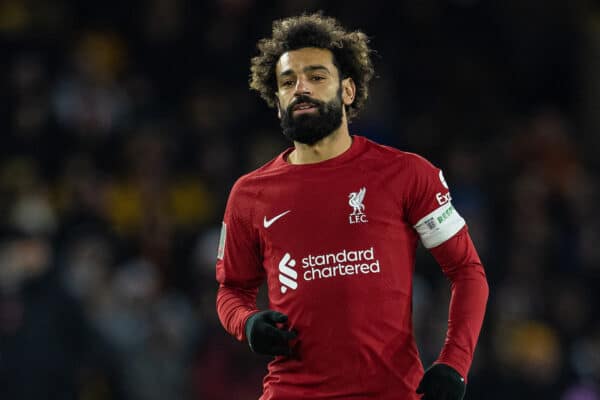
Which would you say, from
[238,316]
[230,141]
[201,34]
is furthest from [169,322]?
[238,316]

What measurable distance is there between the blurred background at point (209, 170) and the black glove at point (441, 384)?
163 inches

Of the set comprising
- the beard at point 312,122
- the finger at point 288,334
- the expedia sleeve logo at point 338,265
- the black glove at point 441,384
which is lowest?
the black glove at point 441,384

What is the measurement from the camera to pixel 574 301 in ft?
28.3

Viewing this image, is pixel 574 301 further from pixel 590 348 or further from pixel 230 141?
pixel 230 141

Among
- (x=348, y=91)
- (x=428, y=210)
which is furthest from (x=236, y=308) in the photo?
(x=348, y=91)

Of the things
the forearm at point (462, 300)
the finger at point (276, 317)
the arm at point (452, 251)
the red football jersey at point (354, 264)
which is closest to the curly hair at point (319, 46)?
the red football jersey at point (354, 264)

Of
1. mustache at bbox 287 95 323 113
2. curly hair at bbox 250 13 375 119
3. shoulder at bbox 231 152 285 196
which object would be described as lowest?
shoulder at bbox 231 152 285 196

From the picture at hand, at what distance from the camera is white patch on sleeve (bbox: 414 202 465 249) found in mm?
3844

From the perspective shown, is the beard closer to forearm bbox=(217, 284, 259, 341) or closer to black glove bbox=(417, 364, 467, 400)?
forearm bbox=(217, 284, 259, 341)

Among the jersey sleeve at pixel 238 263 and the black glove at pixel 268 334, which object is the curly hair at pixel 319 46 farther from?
the black glove at pixel 268 334

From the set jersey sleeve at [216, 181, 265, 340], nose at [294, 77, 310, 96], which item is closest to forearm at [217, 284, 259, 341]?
jersey sleeve at [216, 181, 265, 340]

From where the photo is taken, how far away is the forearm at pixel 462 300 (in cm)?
374

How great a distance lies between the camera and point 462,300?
382 centimetres

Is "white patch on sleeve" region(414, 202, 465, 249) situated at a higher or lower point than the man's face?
lower
